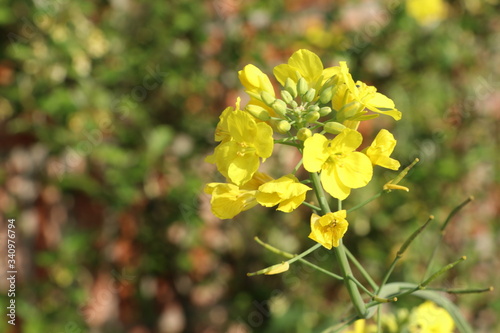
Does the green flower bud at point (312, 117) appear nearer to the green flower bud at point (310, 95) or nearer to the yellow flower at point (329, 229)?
the green flower bud at point (310, 95)

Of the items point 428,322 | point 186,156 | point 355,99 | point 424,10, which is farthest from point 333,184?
point 424,10

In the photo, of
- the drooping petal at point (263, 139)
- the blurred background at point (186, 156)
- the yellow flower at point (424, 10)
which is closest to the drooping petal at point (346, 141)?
the drooping petal at point (263, 139)

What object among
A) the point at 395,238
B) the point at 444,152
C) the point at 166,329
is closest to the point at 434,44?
the point at 444,152

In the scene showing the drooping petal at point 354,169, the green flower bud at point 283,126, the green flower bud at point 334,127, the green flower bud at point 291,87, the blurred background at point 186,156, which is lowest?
the blurred background at point 186,156

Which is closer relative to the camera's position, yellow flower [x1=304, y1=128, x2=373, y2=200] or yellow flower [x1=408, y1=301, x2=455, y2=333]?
yellow flower [x1=304, y1=128, x2=373, y2=200]

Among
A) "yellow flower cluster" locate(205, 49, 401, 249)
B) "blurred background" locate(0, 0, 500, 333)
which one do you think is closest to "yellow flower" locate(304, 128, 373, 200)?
"yellow flower cluster" locate(205, 49, 401, 249)

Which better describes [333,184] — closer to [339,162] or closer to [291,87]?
[339,162]

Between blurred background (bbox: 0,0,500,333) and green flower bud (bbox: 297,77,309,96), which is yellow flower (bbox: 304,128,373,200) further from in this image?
blurred background (bbox: 0,0,500,333)
